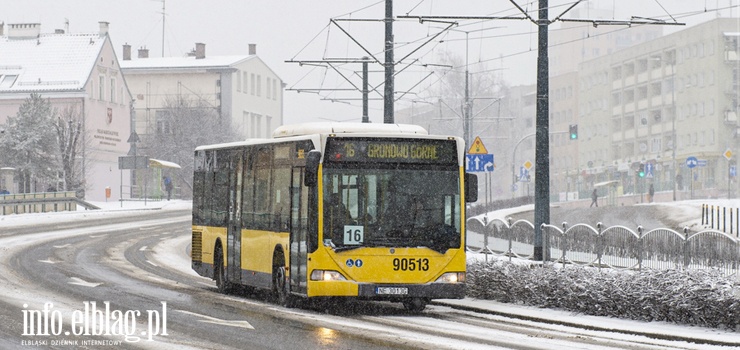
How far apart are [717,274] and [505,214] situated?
48827mm

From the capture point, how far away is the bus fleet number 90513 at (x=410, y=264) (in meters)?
19.3

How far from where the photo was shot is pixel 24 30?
316ft

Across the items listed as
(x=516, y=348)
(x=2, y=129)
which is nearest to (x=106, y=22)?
(x=2, y=129)

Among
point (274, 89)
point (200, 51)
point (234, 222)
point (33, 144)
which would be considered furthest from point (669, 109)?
point (234, 222)

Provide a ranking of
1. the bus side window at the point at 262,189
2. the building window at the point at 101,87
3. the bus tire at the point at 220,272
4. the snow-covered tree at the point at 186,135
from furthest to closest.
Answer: the snow-covered tree at the point at 186,135 → the building window at the point at 101,87 → the bus tire at the point at 220,272 → the bus side window at the point at 262,189

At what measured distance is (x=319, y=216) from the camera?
1923 cm

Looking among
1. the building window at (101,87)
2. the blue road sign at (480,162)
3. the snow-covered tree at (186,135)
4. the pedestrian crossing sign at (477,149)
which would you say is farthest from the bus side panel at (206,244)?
the snow-covered tree at (186,135)

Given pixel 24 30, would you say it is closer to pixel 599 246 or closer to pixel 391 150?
pixel 599 246

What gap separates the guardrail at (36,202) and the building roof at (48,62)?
101 ft

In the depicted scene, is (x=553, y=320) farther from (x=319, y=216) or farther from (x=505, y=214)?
(x=505, y=214)

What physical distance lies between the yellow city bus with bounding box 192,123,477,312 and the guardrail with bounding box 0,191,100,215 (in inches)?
1476

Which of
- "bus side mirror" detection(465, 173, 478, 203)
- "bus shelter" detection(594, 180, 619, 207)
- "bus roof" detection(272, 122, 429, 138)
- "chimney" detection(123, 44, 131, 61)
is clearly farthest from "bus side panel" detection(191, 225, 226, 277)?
"chimney" detection(123, 44, 131, 61)

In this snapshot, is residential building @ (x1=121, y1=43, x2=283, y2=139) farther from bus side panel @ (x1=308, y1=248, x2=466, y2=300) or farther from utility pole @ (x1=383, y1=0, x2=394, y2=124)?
bus side panel @ (x1=308, y1=248, x2=466, y2=300)

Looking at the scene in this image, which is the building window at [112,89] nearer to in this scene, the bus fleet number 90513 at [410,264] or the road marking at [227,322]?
the bus fleet number 90513 at [410,264]
